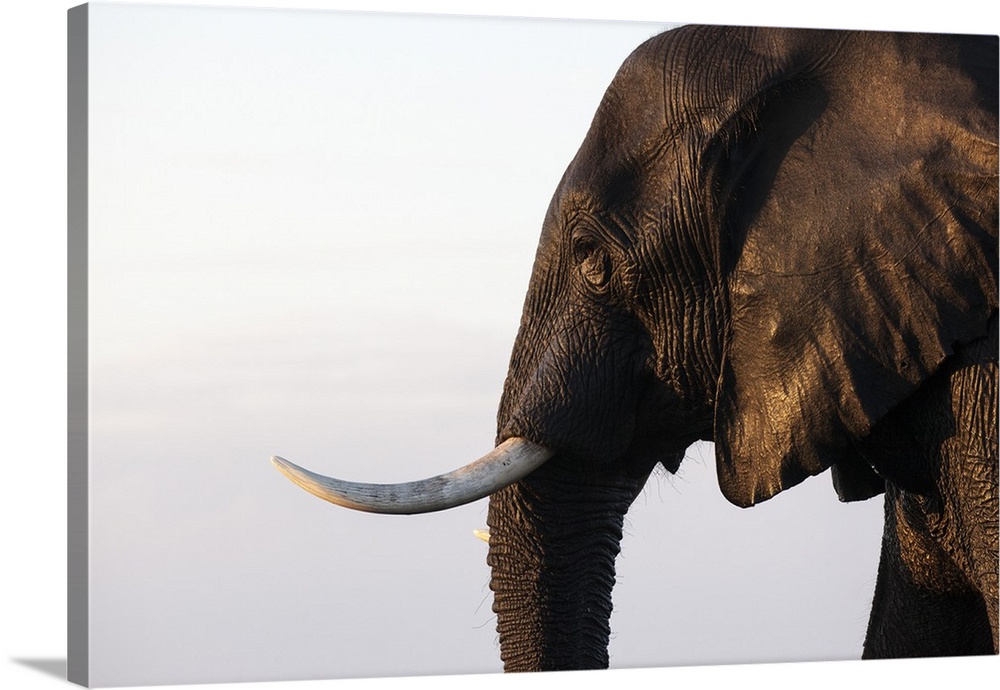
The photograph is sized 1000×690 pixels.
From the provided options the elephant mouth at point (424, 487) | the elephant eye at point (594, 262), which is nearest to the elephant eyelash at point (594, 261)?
the elephant eye at point (594, 262)

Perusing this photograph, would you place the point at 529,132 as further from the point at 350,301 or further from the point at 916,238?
the point at 916,238

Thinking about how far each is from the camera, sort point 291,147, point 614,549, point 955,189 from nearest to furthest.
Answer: point 955,189
point 614,549
point 291,147

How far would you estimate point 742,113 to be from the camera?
466cm

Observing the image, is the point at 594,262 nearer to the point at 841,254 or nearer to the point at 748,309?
the point at 748,309

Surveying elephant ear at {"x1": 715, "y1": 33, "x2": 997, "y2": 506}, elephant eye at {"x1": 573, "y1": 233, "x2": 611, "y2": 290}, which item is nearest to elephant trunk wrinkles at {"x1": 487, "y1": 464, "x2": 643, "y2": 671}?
elephant ear at {"x1": 715, "y1": 33, "x2": 997, "y2": 506}

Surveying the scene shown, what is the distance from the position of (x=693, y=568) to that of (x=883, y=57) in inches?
73.4

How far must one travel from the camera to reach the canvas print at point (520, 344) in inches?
179

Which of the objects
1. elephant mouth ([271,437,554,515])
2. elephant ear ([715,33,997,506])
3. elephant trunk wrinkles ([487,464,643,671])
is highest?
elephant ear ([715,33,997,506])

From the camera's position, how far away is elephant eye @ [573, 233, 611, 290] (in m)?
4.77

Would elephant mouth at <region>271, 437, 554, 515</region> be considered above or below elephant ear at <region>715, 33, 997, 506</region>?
below

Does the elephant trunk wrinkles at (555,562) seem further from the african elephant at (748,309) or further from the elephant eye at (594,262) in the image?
the elephant eye at (594,262)

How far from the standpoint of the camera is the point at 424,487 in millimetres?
4602

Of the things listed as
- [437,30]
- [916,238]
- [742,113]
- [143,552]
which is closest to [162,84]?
[437,30]

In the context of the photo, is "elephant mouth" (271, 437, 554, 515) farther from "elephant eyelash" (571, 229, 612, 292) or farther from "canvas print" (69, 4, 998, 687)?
"elephant eyelash" (571, 229, 612, 292)
